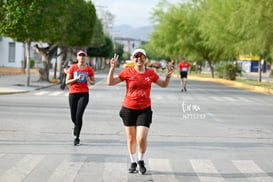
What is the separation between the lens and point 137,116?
7328 millimetres

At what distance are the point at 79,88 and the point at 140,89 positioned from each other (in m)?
2.86

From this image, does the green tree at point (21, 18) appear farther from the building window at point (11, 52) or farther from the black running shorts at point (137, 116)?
the building window at point (11, 52)

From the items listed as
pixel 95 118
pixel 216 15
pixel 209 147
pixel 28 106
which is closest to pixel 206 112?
pixel 95 118

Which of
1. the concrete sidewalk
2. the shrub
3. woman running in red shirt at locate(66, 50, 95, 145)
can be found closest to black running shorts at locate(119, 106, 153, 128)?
woman running in red shirt at locate(66, 50, 95, 145)

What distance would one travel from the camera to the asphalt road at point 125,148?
7.20 meters

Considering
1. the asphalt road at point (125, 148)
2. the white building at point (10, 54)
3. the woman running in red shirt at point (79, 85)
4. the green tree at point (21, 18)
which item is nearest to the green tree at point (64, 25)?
the green tree at point (21, 18)

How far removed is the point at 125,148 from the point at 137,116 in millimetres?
2204

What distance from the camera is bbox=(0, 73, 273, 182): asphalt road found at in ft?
23.6

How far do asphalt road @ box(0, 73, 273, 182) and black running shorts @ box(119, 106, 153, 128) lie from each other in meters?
0.71

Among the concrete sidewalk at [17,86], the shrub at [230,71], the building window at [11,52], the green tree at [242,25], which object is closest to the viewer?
the concrete sidewalk at [17,86]

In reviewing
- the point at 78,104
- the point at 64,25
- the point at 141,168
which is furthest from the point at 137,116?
the point at 64,25

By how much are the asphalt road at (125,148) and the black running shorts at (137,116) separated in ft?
2.32

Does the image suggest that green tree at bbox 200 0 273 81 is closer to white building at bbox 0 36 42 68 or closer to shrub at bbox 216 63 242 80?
shrub at bbox 216 63 242 80

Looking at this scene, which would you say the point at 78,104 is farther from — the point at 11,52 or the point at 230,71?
the point at 11,52
